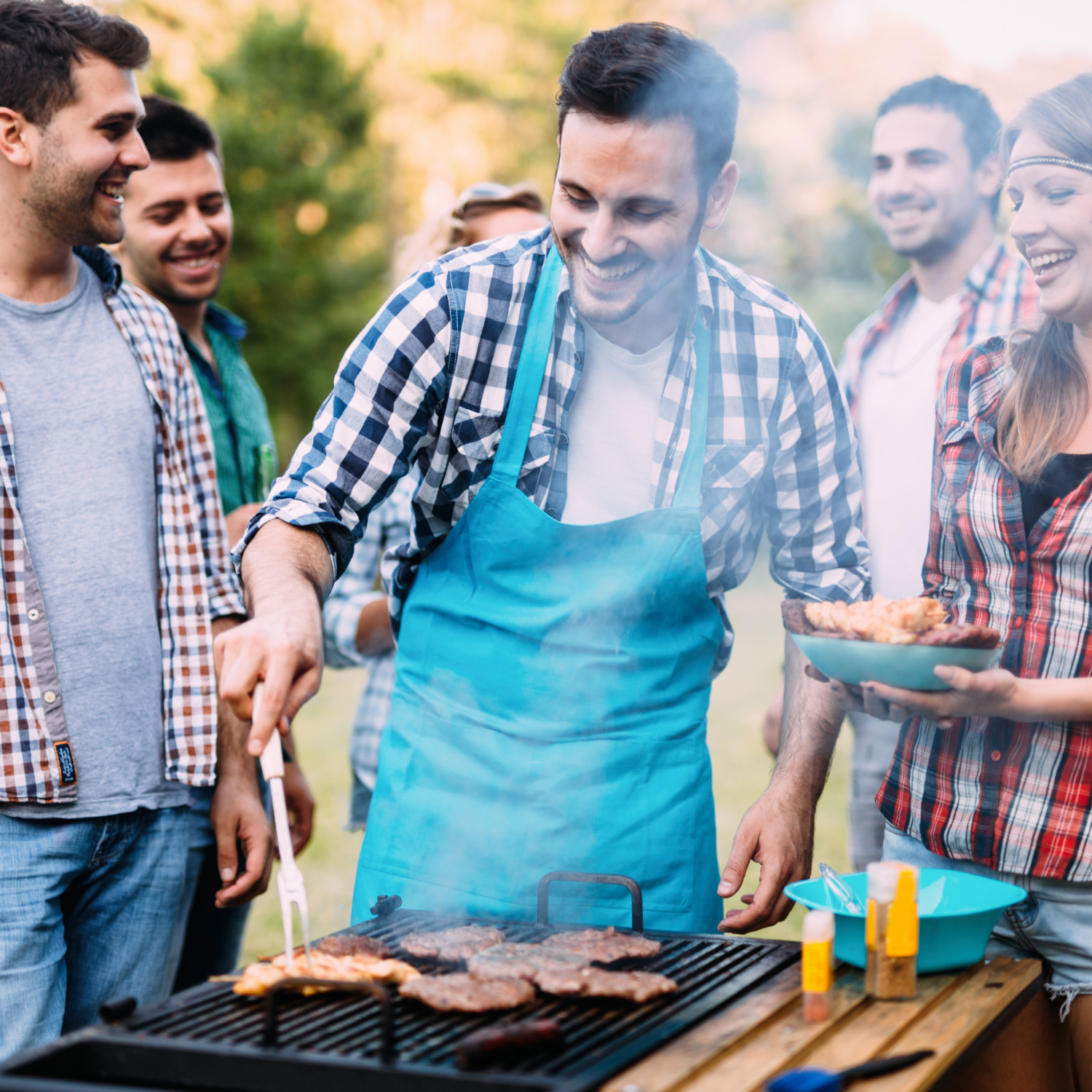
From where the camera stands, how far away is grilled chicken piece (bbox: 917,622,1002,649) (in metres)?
1.95

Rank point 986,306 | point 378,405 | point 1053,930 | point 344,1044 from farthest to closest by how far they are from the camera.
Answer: point 986,306 → point 378,405 → point 1053,930 → point 344,1044

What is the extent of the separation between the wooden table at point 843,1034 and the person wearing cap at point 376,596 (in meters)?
1.78

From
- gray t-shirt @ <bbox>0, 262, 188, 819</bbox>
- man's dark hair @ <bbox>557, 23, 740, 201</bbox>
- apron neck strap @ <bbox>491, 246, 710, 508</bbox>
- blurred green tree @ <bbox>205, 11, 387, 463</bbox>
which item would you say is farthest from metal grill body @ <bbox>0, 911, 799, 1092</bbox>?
blurred green tree @ <bbox>205, 11, 387, 463</bbox>

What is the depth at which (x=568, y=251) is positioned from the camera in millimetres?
2346

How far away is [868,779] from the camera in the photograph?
374 centimetres

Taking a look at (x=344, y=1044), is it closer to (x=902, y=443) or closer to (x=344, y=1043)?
(x=344, y=1043)

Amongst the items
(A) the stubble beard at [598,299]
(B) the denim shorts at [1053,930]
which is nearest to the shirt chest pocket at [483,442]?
(A) the stubble beard at [598,299]

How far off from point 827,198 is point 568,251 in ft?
37.3

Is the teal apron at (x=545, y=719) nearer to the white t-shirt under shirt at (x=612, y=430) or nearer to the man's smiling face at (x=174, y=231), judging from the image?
the white t-shirt under shirt at (x=612, y=430)

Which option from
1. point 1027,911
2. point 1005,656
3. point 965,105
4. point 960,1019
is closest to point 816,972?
point 960,1019

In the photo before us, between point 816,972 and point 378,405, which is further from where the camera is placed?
point 378,405

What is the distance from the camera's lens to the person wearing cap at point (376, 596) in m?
3.53

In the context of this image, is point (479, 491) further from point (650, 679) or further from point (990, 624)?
point (990, 624)

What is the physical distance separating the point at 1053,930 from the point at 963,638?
657 mm
